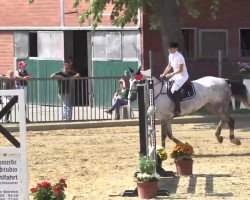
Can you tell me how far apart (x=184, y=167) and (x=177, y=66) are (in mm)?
3394

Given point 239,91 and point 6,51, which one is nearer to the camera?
point 239,91

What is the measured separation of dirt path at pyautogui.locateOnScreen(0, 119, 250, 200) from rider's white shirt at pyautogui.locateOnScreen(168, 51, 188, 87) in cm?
154

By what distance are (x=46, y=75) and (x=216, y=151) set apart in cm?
1432

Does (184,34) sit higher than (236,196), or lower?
higher

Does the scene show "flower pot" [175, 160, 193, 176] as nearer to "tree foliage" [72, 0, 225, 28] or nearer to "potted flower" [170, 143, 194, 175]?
"potted flower" [170, 143, 194, 175]

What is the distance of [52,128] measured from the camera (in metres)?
23.0

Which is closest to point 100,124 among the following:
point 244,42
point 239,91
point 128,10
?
point 128,10

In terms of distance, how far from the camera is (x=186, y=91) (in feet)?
58.4

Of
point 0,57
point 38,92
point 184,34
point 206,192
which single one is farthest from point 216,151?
point 0,57

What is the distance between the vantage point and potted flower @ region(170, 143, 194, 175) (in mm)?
14344

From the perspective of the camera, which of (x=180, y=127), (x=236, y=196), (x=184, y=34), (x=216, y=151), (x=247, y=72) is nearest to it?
(x=236, y=196)

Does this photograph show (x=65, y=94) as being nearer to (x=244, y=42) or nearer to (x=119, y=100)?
(x=119, y=100)

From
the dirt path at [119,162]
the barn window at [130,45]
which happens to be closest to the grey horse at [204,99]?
the dirt path at [119,162]

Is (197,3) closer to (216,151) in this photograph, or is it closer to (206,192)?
(216,151)
